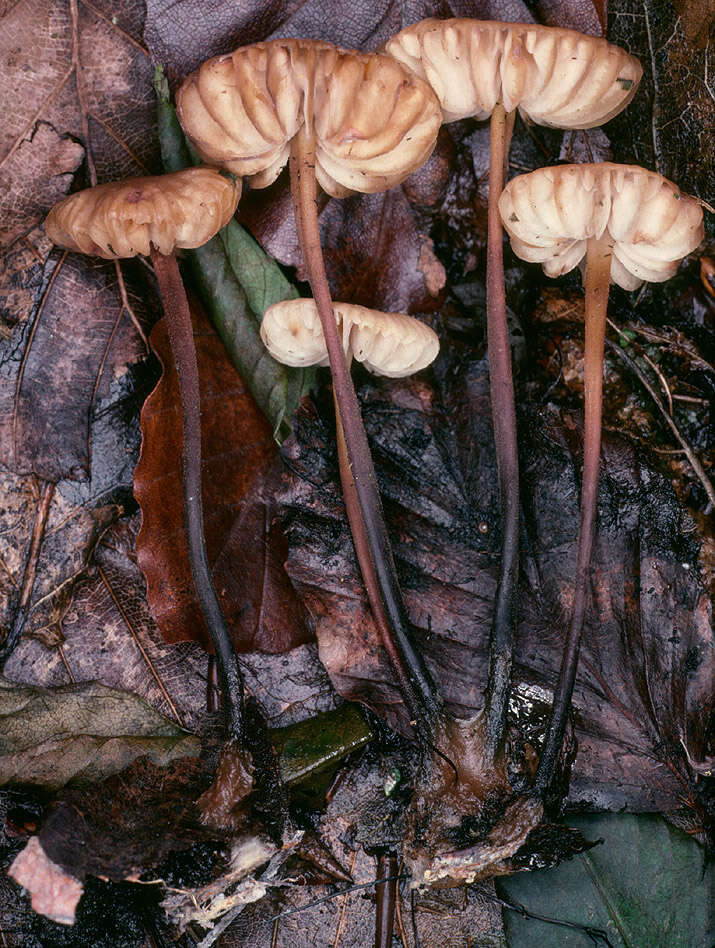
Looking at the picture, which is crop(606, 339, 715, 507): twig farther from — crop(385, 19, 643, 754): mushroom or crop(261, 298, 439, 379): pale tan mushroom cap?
crop(261, 298, 439, 379): pale tan mushroom cap

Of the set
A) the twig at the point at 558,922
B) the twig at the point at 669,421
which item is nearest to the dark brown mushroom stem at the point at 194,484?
the twig at the point at 558,922

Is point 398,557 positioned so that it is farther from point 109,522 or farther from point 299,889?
point 299,889

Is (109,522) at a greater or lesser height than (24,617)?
greater

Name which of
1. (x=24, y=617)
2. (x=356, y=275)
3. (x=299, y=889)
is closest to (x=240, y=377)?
(x=356, y=275)

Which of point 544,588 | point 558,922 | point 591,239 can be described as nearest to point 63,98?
point 591,239

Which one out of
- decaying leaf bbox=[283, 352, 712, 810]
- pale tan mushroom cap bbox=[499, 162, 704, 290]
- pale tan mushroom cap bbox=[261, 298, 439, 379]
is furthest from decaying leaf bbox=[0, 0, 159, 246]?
pale tan mushroom cap bbox=[499, 162, 704, 290]

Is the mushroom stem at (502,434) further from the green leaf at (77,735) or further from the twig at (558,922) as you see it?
the green leaf at (77,735)

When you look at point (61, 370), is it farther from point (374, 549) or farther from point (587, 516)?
point (587, 516)

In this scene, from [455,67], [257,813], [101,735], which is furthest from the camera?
[101,735]
